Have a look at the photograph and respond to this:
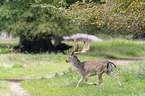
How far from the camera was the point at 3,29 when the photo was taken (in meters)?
26.7

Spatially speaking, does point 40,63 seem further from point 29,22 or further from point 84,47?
point 84,47

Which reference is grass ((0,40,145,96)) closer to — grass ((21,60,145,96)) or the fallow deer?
grass ((21,60,145,96))

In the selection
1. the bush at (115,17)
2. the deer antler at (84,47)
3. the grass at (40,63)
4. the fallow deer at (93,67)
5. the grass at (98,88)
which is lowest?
the grass at (40,63)

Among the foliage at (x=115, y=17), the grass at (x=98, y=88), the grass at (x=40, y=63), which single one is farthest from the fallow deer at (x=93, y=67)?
the grass at (x=40, y=63)

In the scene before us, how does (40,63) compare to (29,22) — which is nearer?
(40,63)

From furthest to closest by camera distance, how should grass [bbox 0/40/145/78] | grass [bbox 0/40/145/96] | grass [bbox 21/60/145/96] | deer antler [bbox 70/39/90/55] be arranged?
grass [bbox 0/40/145/78]
deer antler [bbox 70/39/90/55]
grass [bbox 0/40/145/96]
grass [bbox 21/60/145/96]

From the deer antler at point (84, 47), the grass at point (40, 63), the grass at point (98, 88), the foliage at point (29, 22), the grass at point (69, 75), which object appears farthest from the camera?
the foliage at point (29, 22)

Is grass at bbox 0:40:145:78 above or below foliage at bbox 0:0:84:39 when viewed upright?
below

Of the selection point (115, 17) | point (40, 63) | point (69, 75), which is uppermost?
point (115, 17)

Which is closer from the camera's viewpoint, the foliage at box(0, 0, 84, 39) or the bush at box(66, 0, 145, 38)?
the bush at box(66, 0, 145, 38)

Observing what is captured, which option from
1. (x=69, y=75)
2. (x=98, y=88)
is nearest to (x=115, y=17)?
(x=69, y=75)

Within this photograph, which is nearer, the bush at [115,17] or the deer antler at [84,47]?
the deer antler at [84,47]

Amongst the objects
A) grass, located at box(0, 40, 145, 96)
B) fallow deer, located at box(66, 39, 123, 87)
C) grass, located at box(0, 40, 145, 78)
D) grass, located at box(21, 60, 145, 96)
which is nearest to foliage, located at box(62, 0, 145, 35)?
grass, located at box(0, 40, 145, 78)

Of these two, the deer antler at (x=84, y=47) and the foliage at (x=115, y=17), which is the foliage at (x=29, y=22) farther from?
the deer antler at (x=84, y=47)
